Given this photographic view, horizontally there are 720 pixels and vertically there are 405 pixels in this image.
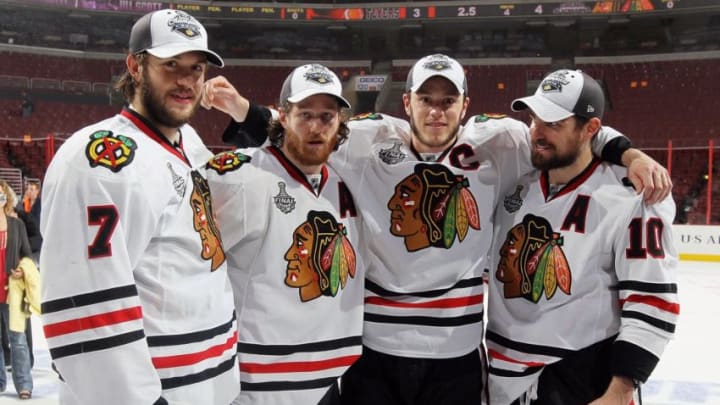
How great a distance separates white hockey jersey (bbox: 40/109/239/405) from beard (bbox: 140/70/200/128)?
34 millimetres

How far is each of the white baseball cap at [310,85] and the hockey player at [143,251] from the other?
40cm

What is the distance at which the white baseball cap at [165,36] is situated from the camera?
68.8 inches

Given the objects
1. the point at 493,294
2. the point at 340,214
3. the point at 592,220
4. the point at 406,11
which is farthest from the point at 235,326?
the point at 406,11

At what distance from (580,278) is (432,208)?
572mm

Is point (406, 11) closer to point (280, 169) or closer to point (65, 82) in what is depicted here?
point (65, 82)

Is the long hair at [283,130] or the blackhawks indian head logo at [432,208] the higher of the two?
the long hair at [283,130]

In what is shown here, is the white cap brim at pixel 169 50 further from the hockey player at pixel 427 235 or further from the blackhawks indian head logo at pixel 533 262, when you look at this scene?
the blackhawks indian head logo at pixel 533 262

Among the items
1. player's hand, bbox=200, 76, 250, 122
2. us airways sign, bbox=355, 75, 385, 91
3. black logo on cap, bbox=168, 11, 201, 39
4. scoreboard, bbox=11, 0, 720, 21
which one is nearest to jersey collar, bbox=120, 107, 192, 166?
black logo on cap, bbox=168, 11, 201, 39

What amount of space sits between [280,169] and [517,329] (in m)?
1.03

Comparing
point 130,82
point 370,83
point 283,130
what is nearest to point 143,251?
point 130,82

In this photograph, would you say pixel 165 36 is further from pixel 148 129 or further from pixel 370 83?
pixel 370 83

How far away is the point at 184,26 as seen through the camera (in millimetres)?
1786

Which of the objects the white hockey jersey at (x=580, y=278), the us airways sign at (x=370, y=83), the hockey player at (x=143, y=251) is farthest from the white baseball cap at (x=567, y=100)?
the us airways sign at (x=370, y=83)

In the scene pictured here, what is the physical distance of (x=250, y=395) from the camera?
2162 millimetres
